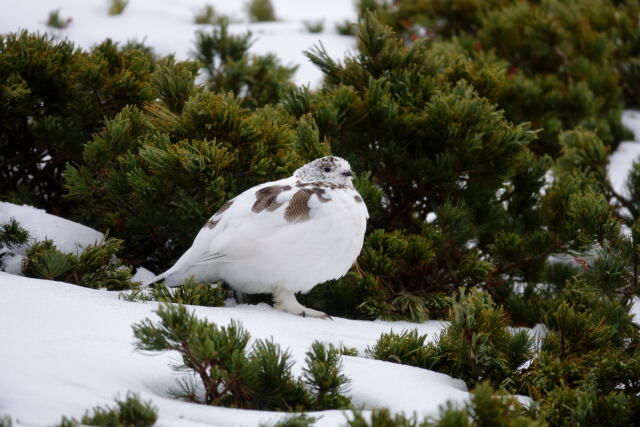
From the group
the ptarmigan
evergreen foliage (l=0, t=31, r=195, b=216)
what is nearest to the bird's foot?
the ptarmigan

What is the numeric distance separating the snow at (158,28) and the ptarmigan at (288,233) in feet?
10.3

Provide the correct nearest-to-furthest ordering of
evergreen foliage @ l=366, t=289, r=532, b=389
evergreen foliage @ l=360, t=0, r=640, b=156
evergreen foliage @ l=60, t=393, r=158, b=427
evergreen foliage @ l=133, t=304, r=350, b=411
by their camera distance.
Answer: evergreen foliage @ l=60, t=393, r=158, b=427
evergreen foliage @ l=133, t=304, r=350, b=411
evergreen foliage @ l=366, t=289, r=532, b=389
evergreen foliage @ l=360, t=0, r=640, b=156

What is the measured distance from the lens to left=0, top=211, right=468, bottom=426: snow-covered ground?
2049 mm

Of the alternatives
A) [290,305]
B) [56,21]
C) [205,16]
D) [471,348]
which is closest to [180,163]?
[290,305]

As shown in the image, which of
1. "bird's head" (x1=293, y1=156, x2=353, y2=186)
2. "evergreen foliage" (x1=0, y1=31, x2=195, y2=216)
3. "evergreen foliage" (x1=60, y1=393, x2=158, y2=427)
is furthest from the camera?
"evergreen foliage" (x1=0, y1=31, x2=195, y2=216)

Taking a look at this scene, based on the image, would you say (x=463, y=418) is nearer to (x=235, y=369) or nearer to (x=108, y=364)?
(x=235, y=369)

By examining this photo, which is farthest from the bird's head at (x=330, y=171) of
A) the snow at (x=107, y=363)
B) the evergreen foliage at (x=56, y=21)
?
the evergreen foliage at (x=56, y=21)

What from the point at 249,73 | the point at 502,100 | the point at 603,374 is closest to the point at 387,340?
the point at 603,374

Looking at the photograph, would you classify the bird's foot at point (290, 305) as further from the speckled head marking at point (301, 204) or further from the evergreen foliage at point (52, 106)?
the evergreen foliage at point (52, 106)

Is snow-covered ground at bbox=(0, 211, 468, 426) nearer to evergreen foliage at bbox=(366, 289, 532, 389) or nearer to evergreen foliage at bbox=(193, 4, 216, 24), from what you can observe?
evergreen foliage at bbox=(366, 289, 532, 389)

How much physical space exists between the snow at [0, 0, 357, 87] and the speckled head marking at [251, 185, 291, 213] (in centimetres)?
313

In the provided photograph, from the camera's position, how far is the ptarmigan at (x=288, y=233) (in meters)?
3.01

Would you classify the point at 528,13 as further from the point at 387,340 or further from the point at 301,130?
the point at 387,340

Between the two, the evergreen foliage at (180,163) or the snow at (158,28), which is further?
the snow at (158,28)
